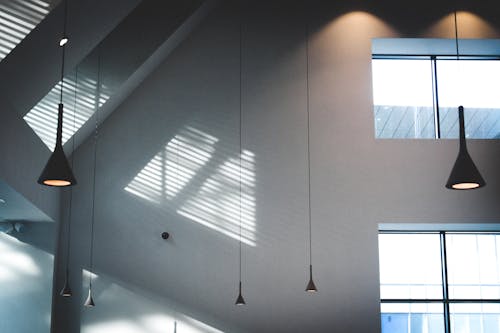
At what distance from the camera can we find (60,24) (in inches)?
215

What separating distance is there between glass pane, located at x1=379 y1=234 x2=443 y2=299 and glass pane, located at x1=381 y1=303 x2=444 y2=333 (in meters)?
0.13

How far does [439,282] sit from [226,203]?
3171mm

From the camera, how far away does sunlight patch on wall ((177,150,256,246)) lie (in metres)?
8.40

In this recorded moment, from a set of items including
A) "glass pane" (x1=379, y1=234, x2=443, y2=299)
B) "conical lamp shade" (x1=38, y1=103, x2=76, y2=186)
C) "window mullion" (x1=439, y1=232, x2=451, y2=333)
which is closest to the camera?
"conical lamp shade" (x1=38, y1=103, x2=76, y2=186)

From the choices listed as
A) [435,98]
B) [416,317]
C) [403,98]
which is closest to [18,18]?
[403,98]

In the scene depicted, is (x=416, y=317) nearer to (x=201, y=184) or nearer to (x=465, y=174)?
(x=201, y=184)

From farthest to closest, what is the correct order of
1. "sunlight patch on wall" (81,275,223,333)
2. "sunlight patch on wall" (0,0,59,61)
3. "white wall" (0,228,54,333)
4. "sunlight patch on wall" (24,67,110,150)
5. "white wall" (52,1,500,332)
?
"white wall" (52,1,500,332)
"sunlight patch on wall" (81,275,223,333)
"white wall" (0,228,54,333)
"sunlight patch on wall" (24,67,110,150)
"sunlight patch on wall" (0,0,59,61)

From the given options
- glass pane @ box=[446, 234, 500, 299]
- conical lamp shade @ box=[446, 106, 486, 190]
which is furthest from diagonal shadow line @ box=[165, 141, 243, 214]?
conical lamp shade @ box=[446, 106, 486, 190]

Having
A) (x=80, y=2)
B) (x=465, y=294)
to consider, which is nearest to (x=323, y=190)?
(x=465, y=294)

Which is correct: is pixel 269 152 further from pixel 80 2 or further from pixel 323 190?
pixel 80 2

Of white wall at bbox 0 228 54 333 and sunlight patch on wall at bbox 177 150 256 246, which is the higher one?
sunlight patch on wall at bbox 177 150 256 246

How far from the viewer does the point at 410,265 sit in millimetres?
9273

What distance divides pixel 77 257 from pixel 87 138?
149 centimetres

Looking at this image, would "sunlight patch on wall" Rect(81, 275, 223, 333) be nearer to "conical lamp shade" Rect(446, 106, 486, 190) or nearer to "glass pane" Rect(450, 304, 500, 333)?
"glass pane" Rect(450, 304, 500, 333)
